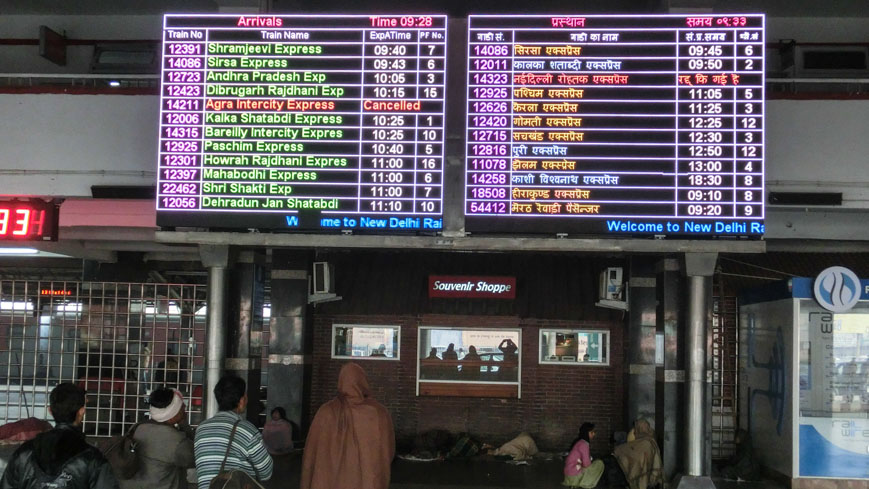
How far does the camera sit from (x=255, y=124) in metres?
10.1

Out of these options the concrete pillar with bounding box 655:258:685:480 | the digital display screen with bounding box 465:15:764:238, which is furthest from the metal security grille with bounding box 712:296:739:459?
the digital display screen with bounding box 465:15:764:238

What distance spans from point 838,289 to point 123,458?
9.40 metres

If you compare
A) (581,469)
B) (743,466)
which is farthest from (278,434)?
(743,466)

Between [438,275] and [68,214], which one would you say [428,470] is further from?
[68,214]

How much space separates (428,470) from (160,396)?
6985 millimetres

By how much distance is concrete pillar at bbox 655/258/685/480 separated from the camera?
11375 millimetres

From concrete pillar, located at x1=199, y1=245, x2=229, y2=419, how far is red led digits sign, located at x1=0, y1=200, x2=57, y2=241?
2.51 m

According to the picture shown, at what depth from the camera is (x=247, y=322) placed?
40.0 ft

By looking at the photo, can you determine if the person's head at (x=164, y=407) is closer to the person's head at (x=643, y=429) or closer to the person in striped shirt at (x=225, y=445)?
the person in striped shirt at (x=225, y=445)

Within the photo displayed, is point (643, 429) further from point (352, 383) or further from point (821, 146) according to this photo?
point (352, 383)

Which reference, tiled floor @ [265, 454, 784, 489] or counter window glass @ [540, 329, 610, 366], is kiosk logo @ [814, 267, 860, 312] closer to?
tiled floor @ [265, 454, 784, 489]

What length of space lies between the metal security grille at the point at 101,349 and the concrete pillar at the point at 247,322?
2.57m

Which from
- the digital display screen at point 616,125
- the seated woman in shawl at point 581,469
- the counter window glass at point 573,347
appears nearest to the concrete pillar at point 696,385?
the digital display screen at point 616,125

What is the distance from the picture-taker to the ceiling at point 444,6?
13367mm
